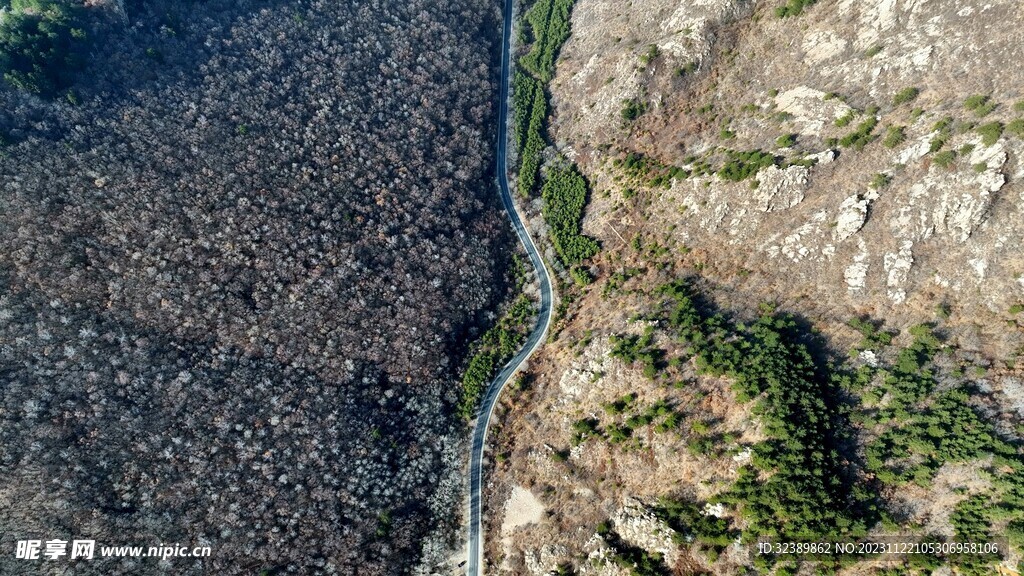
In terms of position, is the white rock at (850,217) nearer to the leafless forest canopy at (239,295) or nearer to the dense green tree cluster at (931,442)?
the dense green tree cluster at (931,442)

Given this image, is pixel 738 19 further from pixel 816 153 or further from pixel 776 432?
pixel 776 432

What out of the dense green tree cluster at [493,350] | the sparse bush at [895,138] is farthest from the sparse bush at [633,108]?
the dense green tree cluster at [493,350]

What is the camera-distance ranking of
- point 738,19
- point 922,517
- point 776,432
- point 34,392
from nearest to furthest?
point 922,517
point 776,432
point 34,392
point 738,19

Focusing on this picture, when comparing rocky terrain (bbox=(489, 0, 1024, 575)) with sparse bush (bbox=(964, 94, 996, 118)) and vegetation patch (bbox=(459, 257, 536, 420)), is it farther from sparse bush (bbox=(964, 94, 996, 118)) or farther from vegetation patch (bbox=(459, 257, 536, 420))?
vegetation patch (bbox=(459, 257, 536, 420))

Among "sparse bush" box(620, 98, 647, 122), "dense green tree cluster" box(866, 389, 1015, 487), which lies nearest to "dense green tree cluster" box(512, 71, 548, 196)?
"sparse bush" box(620, 98, 647, 122)

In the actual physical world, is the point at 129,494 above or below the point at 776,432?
above

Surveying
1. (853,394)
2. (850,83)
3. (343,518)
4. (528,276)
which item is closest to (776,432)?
(853,394)
